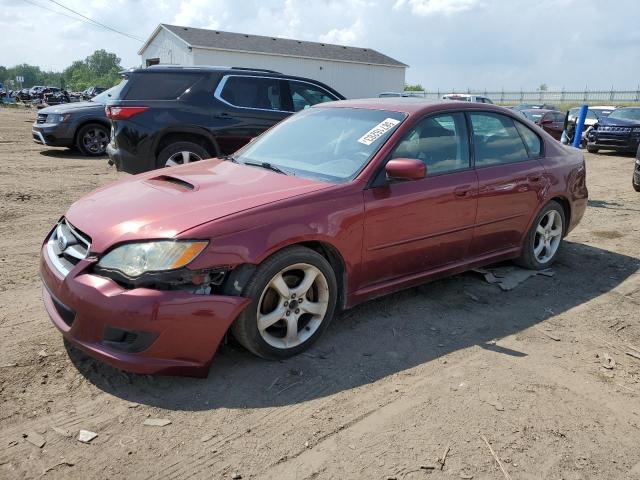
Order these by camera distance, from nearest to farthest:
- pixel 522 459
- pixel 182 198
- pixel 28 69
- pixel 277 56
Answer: pixel 522 459
pixel 182 198
pixel 277 56
pixel 28 69

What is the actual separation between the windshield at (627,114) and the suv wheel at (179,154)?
14481 mm

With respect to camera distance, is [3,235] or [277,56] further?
[277,56]

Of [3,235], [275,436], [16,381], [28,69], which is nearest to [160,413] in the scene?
[275,436]

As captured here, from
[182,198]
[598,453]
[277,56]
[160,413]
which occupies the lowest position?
[598,453]

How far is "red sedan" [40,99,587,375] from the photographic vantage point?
2.94m

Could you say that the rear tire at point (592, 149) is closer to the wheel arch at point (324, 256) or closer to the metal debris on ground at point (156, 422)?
the wheel arch at point (324, 256)

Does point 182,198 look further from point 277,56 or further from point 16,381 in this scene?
point 277,56

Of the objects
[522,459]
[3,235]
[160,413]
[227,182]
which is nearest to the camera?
[522,459]

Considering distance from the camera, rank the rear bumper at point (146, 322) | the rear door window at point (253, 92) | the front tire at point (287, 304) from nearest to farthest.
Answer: the rear bumper at point (146, 322)
the front tire at point (287, 304)
the rear door window at point (253, 92)

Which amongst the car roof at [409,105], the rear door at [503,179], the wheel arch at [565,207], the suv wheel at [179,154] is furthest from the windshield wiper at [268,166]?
the suv wheel at [179,154]

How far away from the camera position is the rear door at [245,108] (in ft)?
25.1

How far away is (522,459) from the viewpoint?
2.61 meters

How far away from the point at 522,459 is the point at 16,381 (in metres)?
2.72

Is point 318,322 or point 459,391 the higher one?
point 318,322
